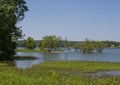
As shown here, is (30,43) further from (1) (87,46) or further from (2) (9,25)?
(2) (9,25)

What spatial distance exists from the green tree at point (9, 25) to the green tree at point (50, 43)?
90788 millimetres

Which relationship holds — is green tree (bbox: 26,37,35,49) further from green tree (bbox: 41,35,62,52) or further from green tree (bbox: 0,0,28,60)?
green tree (bbox: 0,0,28,60)

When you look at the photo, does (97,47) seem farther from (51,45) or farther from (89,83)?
(89,83)

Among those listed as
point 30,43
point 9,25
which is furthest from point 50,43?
point 9,25

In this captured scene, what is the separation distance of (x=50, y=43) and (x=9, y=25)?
338 ft

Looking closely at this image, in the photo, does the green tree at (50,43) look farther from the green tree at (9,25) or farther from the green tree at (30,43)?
the green tree at (9,25)

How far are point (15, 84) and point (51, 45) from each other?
14570cm

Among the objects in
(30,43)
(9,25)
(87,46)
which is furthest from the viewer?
(30,43)

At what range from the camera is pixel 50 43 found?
552ft

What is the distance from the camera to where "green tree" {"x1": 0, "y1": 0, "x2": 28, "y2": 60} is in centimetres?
6270

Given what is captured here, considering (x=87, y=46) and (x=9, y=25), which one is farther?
(x=87, y=46)

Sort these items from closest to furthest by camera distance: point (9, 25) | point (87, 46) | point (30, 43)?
point (9, 25) → point (87, 46) → point (30, 43)

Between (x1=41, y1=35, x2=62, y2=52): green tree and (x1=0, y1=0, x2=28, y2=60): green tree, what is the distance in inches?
3574

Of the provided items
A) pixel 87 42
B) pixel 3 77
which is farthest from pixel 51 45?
pixel 3 77
